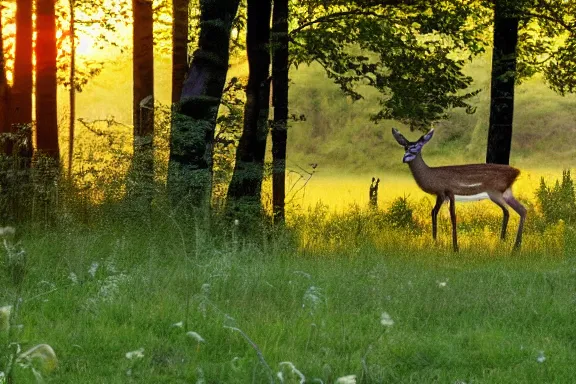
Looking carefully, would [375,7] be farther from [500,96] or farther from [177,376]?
[177,376]

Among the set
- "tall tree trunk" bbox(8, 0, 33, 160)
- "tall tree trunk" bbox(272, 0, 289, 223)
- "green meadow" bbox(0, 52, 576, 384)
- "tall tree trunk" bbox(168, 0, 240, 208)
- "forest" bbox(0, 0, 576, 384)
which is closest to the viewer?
"green meadow" bbox(0, 52, 576, 384)

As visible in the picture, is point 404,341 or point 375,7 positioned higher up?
point 375,7

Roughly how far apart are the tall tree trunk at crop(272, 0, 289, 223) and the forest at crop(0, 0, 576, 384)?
0.14ft

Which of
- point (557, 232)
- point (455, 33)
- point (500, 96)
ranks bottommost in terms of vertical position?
point (557, 232)

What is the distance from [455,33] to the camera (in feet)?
58.6

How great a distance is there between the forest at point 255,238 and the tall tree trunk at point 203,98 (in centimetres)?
3

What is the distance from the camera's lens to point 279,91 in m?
18.6

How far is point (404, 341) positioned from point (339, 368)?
99cm

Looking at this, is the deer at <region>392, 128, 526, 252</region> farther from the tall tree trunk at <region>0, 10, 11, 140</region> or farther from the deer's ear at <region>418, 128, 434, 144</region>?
the tall tree trunk at <region>0, 10, 11, 140</region>

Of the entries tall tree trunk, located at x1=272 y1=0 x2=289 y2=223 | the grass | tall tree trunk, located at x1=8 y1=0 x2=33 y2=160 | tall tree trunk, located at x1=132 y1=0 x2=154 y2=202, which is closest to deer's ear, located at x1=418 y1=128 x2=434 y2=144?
the grass

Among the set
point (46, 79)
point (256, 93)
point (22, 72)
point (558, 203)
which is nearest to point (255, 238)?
point (256, 93)

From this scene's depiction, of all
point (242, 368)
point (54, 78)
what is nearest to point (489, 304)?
point (242, 368)

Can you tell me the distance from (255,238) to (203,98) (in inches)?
93.1

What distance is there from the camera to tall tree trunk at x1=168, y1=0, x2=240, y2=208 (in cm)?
1330
